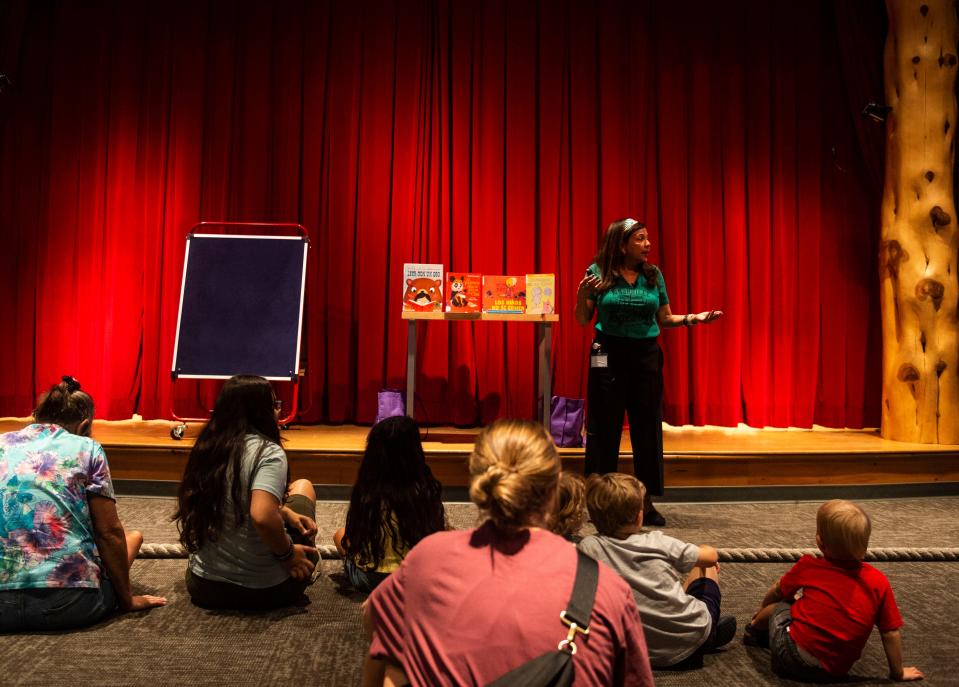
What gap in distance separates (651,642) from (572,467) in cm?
238

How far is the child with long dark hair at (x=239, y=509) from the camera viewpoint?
2340 mm

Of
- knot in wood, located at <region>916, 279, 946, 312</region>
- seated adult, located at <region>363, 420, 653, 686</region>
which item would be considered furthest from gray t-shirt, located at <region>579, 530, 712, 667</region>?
knot in wood, located at <region>916, 279, 946, 312</region>

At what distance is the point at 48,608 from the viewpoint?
2.25 m

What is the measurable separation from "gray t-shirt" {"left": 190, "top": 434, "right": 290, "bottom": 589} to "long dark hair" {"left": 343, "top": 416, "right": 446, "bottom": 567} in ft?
0.88

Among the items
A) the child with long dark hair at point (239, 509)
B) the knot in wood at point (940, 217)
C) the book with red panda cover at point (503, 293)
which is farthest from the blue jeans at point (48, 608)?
the knot in wood at point (940, 217)

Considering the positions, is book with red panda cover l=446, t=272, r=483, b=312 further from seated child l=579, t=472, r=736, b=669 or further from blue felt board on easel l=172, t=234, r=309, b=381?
seated child l=579, t=472, r=736, b=669

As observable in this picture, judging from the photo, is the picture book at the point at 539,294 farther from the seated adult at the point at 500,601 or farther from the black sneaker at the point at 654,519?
the seated adult at the point at 500,601

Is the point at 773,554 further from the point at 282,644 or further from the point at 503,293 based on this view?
the point at 503,293

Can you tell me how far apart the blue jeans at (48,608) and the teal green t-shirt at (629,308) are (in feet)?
Answer: 7.63

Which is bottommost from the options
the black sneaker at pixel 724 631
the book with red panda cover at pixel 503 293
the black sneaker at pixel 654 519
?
the black sneaker at pixel 724 631

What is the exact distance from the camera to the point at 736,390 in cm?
559

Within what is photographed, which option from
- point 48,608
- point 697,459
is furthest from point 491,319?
point 48,608

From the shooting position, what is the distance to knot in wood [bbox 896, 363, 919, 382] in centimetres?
498

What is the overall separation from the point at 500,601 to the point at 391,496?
143 centimetres
